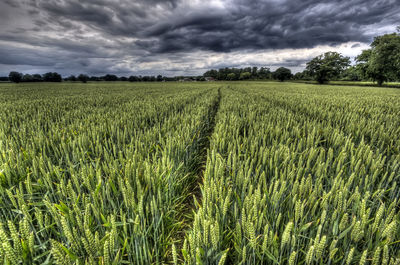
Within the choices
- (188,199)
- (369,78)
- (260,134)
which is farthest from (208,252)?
(369,78)

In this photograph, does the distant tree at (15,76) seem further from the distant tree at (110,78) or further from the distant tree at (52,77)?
the distant tree at (110,78)

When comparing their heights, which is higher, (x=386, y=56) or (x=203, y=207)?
(x=386, y=56)

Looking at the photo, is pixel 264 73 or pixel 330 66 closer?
pixel 330 66

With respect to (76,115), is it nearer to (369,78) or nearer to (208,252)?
(208,252)

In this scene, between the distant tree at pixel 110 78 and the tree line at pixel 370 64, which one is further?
the distant tree at pixel 110 78

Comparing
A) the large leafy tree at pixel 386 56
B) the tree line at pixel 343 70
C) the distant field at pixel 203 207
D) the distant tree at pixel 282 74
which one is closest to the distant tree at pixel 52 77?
the tree line at pixel 343 70

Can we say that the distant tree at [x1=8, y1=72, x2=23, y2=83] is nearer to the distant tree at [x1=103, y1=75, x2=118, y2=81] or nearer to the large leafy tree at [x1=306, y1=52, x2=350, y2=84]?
the distant tree at [x1=103, y1=75, x2=118, y2=81]

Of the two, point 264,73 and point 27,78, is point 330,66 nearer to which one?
point 264,73

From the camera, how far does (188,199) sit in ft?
9.16

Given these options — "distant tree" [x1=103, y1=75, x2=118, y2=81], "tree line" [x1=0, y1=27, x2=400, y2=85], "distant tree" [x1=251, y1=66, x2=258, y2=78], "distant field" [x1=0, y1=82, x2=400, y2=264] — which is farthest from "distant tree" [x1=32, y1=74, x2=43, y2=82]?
"distant tree" [x1=251, y1=66, x2=258, y2=78]

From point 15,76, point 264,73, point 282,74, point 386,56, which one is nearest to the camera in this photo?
point 386,56

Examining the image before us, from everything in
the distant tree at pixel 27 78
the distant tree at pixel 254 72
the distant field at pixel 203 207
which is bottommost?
the distant field at pixel 203 207

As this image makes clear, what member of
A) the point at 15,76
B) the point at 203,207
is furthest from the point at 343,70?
the point at 15,76

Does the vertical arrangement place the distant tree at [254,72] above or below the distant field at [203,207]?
above
